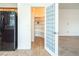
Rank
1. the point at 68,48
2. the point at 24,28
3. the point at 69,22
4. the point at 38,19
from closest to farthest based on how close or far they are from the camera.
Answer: the point at 24,28 → the point at 68,48 → the point at 38,19 → the point at 69,22

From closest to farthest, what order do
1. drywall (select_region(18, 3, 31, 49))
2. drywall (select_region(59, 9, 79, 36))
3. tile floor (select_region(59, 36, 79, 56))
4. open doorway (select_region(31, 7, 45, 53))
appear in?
tile floor (select_region(59, 36, 79, 56))
open doorway (select_region(31, 7, 45, 53))
drywall (select_region(18, 3, 31, 49))
drywall (select_region(59, 9, 79, 36))

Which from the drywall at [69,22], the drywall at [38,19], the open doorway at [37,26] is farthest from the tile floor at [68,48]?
the drywall at [69,22]

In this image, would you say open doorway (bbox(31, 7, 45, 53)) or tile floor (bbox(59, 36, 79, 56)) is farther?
open doorway (bbox(31, 7, 45, 53))

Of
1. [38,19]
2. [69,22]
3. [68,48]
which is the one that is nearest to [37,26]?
[38,19]

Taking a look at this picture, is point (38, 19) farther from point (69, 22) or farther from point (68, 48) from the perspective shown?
point (69, 22)

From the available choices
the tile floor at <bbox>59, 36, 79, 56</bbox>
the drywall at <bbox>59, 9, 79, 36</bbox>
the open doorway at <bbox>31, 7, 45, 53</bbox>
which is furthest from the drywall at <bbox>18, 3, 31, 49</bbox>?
the drywall at <bbox>59, 9, 79, 36</bbox>

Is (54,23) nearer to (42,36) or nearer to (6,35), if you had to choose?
(42,36)

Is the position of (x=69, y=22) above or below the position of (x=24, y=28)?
above

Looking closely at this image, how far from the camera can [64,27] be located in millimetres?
13305

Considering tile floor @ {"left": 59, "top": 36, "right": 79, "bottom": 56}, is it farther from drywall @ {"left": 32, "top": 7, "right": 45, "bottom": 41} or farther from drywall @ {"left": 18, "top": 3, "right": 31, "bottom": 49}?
drywall @ {"left": 18, "top": 3, "right": 31, "bottom": 49}

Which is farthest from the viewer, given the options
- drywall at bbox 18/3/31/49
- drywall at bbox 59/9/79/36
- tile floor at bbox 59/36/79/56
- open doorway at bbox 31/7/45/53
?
drywall at bbox 59/9/79/36

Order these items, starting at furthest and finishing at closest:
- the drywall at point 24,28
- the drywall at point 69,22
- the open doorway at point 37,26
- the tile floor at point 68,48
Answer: the drywall at point 69,22 < the drywall at point 24,28 < the open doorway at point 37,26 < the tile floor at point 68,48

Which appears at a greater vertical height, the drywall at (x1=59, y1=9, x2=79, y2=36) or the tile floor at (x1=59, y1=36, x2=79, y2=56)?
the drywall at (x1=59, y1=9, x2=79, y2=36)

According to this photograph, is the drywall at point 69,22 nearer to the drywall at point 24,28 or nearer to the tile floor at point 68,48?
the tile floor at point 68,48
